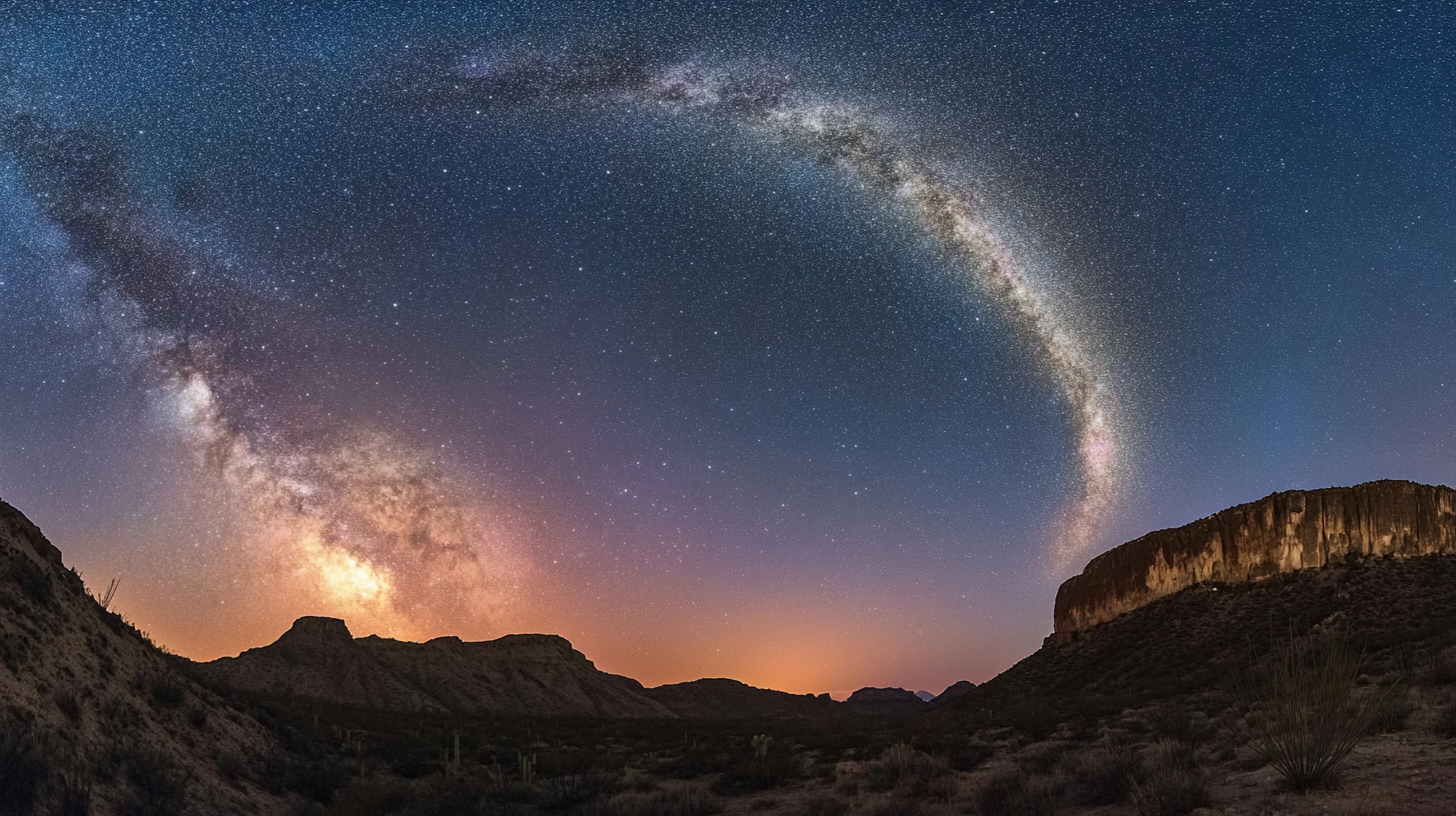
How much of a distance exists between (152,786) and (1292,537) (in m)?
75.2

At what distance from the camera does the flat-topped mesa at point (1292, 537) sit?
201 feet

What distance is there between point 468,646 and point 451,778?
91.7 metres

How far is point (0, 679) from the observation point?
34.1ft

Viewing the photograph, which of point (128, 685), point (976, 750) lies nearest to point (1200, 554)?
point (976, 750)

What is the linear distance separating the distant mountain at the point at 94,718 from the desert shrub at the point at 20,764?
15 millimetres

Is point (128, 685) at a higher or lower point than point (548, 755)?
higher

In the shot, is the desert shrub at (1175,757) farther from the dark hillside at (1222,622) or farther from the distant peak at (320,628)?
the distant peak at (320,628)

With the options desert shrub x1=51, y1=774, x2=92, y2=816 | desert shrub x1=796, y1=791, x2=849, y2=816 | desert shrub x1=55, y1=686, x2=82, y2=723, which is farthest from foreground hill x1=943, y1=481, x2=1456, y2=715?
desert shrub x1=51, y1=774, x2=92, y2=816

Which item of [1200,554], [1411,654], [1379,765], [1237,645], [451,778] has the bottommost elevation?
[451,778]

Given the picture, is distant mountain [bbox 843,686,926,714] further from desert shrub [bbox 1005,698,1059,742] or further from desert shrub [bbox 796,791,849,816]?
desert shrub [bbox 796,791,849,816]

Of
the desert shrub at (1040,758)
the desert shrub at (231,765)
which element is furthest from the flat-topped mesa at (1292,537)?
the desert shrub at (231,765)

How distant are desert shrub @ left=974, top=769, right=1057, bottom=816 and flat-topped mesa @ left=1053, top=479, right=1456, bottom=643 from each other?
6537 cm

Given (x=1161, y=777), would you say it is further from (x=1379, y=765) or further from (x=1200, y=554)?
(x=1200, y=554)

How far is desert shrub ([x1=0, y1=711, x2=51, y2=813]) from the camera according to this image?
8438 mm
